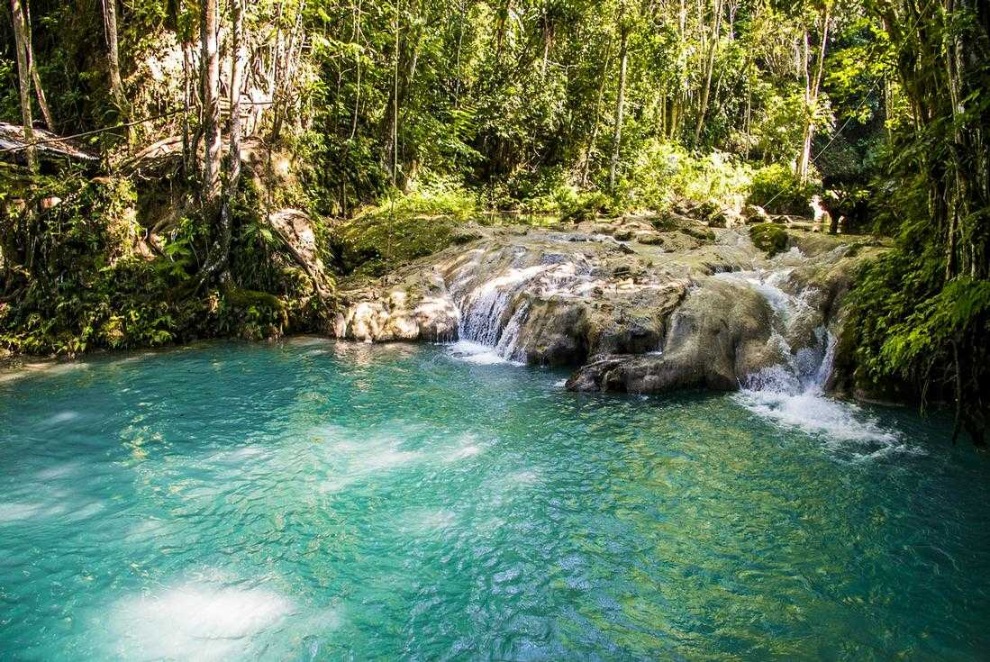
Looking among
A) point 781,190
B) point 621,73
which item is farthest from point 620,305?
point 781,190

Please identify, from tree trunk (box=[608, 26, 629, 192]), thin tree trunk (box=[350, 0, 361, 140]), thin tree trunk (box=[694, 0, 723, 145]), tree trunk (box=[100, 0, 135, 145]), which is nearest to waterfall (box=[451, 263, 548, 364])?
thin tree trunk (box=[350, 0, 361, 140])

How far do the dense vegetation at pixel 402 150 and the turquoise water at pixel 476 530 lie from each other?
4.84ft

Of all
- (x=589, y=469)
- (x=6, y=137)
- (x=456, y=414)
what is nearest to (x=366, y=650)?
(x=589, y=469)

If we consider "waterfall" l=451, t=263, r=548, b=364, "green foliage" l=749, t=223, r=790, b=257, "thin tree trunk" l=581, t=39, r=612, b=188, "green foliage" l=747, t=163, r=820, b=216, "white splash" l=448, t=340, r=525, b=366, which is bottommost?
"white splash" l=448, t=340, r=525, b=366

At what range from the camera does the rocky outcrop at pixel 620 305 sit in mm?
9125

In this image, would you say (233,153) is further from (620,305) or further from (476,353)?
(620,305)

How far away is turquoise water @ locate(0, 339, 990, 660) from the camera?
3953 millimetres

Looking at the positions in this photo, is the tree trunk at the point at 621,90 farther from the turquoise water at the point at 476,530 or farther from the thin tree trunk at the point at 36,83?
the thin tree trunk at the point at 36,83

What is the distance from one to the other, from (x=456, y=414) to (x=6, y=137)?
35.9ft

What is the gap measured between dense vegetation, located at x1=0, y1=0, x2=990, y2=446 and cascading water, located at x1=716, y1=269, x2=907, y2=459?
70 cm

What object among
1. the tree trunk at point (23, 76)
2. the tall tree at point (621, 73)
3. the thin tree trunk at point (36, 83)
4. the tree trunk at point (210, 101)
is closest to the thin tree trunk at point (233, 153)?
the tree trunk at point (210, 101)

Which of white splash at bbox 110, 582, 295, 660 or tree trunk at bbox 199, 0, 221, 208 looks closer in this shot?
white splash at bbox 110, 582, 295, 660

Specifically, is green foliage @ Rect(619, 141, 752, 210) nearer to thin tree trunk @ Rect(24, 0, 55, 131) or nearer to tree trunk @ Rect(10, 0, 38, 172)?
thin tree trunk @ Rect(24, 0, 55, 131)

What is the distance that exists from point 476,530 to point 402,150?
16.4 metres
